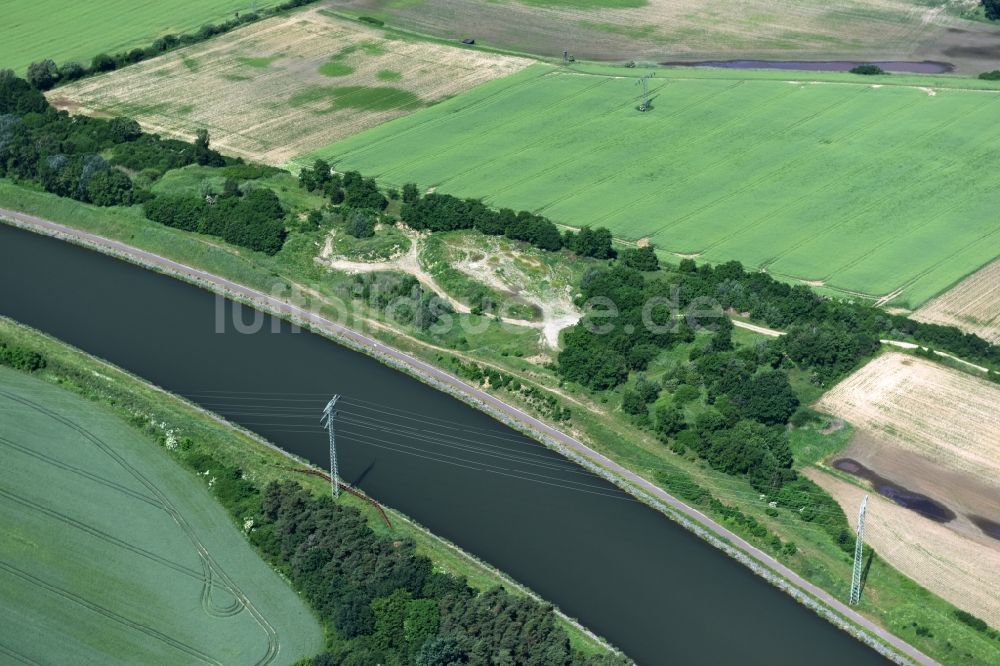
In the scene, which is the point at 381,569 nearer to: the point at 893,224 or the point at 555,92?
the point at 893,224

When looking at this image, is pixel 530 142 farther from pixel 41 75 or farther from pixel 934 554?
pixel 934 554

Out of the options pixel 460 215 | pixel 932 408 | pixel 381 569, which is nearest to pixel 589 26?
pixel 460 215

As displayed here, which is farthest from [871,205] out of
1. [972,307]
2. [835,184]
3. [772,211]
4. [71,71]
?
[71,71]

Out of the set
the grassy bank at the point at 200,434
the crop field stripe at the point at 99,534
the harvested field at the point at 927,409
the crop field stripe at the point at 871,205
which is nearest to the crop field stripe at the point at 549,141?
the crop field stripe at the point at 871,205

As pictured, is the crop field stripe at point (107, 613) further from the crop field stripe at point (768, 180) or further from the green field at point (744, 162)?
the crop field stripe at point (768, 180)

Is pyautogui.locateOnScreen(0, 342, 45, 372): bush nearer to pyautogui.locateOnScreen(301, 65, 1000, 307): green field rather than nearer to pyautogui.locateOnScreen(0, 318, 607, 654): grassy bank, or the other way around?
pyautogui.locateOnScreen(0, 318, 607, 654): grassy bank

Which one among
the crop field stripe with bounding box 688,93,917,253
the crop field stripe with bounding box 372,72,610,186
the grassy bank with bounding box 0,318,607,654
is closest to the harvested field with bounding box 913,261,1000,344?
the crop field stripe with bounding box 688,93,917,253
